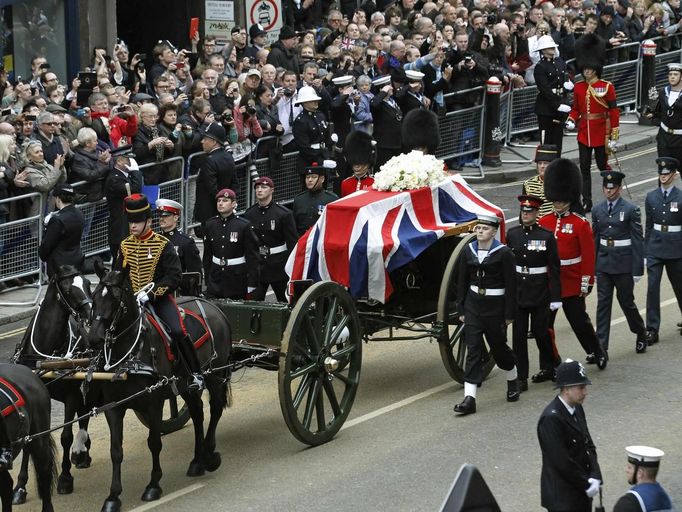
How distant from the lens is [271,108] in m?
20.5

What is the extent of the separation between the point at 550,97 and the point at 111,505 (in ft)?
44.5

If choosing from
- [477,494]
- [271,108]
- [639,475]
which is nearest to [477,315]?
[639,475]

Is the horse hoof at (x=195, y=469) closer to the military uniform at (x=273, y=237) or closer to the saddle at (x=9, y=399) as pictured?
the saddle at (x=9, y=399)

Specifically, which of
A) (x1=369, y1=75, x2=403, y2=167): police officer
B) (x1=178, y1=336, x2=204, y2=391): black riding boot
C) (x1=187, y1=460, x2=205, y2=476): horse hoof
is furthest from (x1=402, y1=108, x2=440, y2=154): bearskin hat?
(x1=187, y1=460, x2=205, y2=476): horse hoof

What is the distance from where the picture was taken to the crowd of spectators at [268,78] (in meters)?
17.6

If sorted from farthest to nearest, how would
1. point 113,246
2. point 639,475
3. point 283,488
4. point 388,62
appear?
point 388,62, point 113,246, point 283,488, point 639,475

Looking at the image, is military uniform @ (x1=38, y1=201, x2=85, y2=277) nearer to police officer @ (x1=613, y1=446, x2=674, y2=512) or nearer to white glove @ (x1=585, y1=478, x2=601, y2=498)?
white glove @ (x1=585, y1=478, x2=601, y2=498)

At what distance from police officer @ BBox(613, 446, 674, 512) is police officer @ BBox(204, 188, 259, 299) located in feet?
20.5

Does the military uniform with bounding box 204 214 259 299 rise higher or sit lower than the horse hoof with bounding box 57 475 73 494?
higher

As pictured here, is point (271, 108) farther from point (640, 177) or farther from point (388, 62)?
point (640, 177)

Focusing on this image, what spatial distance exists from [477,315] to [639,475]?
482 cm

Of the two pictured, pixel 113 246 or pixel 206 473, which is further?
pixel 113 246

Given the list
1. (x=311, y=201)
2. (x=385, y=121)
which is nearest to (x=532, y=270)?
(x=311, y=201)

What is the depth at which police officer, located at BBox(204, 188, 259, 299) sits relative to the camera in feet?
47.1
